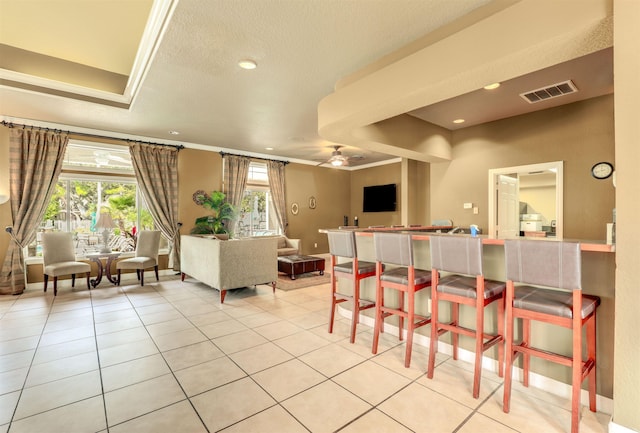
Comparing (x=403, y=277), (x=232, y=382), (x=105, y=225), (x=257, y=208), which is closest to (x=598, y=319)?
(x=403, y=277)

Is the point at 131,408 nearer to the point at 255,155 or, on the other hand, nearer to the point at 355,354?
the point at 355,354

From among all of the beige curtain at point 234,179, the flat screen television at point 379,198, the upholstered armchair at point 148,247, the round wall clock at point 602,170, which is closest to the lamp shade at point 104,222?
the upholstered armchair at point 148,247

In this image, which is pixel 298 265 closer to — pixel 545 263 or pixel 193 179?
pixel 193 179

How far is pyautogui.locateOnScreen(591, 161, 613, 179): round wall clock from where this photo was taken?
3986mm

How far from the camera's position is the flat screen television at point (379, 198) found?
28.0 ft

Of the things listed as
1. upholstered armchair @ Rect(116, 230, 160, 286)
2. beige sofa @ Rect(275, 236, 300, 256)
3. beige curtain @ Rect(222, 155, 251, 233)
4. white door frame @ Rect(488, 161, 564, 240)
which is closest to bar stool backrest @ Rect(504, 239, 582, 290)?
white door frame @ Rect(488, 161, 564, 240)

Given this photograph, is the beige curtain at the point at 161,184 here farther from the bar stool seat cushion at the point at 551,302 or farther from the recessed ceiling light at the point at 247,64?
the bar stool seat cushion at the point at 551,302

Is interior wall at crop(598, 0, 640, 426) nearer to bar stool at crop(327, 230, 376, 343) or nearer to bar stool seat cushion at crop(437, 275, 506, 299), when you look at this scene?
bar stool seat cushion at crop(437, 275, 506, 299)

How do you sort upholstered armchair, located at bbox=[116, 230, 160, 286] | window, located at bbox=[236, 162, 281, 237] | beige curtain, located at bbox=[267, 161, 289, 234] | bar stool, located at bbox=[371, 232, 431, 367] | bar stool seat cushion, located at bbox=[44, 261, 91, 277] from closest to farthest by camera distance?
bar stool, located at bbox=[371, 232, 431, 367] → bar stool seat cushion, located at bbox=[44, 261, 91, 277] → upholstered armchair, located at bbox=[116, 230, 160, 286] → window, located at bbox=[236, 162, 281, 237] → beige curtain, located at bbox=[267, 161, 289, 234]

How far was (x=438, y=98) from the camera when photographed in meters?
2.80

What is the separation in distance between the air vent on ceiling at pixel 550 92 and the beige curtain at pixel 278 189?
18.2 feet

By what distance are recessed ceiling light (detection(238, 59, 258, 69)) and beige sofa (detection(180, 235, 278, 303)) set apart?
2.42 metres

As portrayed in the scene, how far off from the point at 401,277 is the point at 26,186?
6002 millimetres

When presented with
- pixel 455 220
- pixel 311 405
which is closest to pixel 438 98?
pixel 311 405
